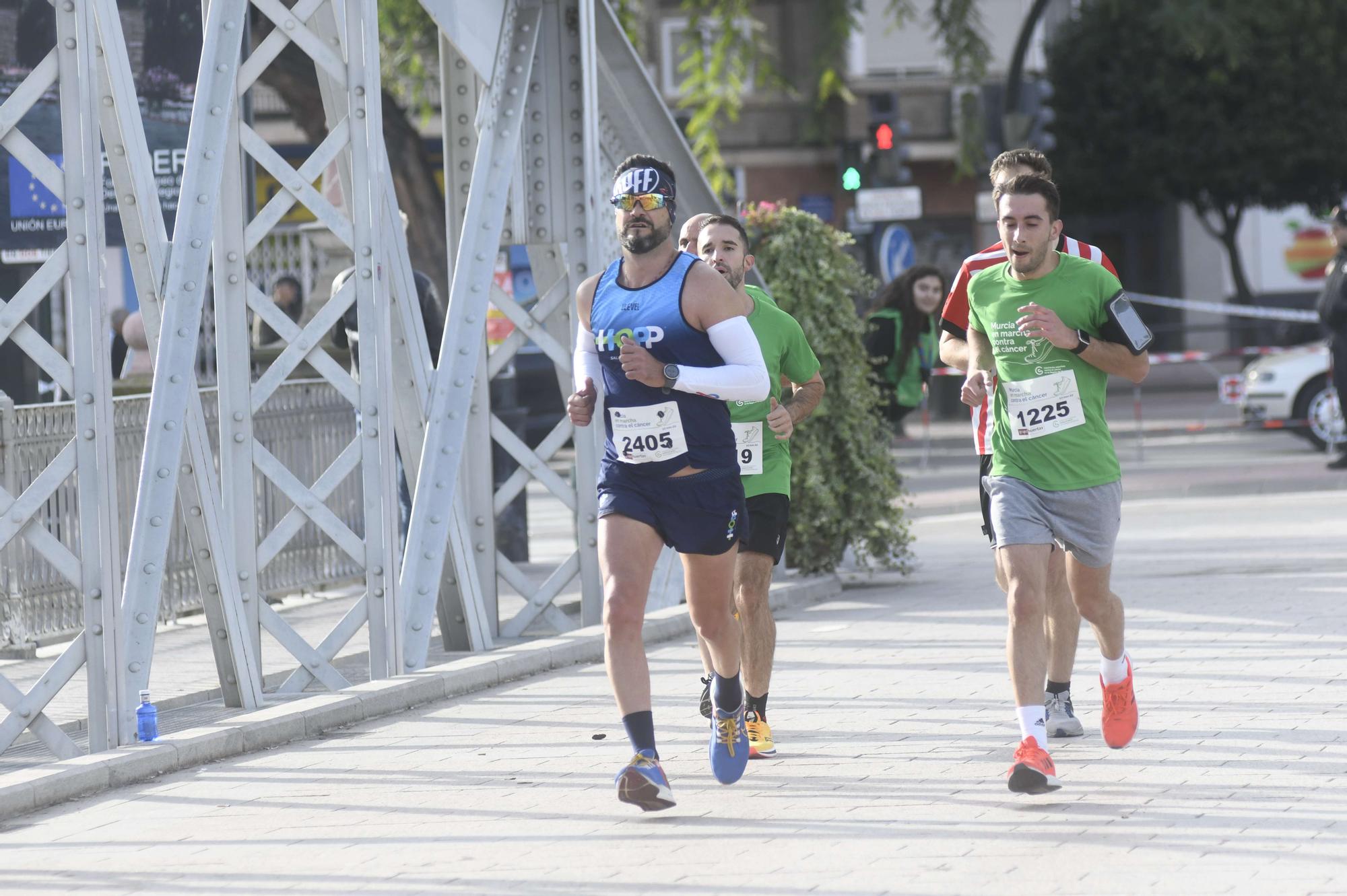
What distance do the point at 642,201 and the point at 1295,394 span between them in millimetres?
15314

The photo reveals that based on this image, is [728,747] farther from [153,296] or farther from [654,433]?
[153,296]

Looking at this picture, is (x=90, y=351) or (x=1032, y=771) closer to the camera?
(x=1032, y=771)

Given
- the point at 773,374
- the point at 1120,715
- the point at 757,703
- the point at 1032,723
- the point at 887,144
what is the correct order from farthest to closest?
the point at 887,144 → the point at 773,374 → the point at 757,703 → the point at 1120,715 → the point at 1032,723

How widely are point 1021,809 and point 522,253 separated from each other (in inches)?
867

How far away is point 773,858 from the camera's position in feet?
18.2

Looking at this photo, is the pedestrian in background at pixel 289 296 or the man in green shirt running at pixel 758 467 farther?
the pedestrian in background at pixel 289 296

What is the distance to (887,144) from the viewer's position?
69.9ft

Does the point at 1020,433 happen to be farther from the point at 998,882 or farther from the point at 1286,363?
the point at 1286,363

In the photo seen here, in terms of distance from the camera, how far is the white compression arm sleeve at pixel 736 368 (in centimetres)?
626

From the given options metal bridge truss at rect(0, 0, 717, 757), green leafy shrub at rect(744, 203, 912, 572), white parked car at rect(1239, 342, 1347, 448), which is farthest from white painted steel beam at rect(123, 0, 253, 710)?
white parked car at rect(1239, 342, 1347, 448)

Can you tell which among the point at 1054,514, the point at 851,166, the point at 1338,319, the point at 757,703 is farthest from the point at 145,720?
the point at 851,166

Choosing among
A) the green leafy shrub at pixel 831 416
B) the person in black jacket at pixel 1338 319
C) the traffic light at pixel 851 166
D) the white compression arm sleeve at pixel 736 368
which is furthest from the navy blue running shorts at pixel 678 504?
the traffic light at pixel 851 166

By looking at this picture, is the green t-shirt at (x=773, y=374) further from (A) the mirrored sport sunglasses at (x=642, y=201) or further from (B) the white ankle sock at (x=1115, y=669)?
(B) the white ankle sock at (x=1115, y=669)

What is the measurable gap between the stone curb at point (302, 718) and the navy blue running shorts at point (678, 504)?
6.42 feet
